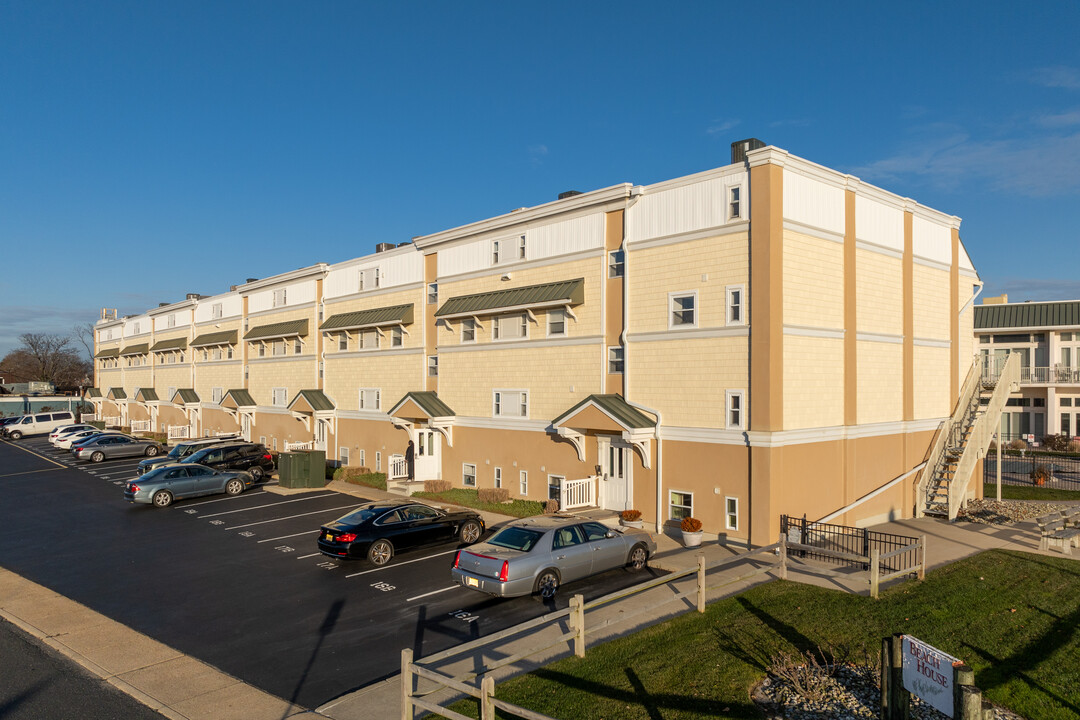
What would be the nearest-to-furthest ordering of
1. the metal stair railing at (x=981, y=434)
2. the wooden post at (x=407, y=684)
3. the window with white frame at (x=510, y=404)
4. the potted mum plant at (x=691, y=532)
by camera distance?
the wooden post at (x=407, y=684), the potted mum plant at (x=691, y=532), the metal stair railing at (x=981, y=434), the window with white frame at (x=510, y=404)

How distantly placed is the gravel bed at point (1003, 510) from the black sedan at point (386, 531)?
58.1 feet

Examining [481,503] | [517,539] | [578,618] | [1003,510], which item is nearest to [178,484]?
[481,503]

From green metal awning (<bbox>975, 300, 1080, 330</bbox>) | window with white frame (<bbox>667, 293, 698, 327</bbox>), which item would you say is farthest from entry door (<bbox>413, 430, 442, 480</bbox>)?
green metal awning (<bbox>975, 300, 1080, 330</bbox>)

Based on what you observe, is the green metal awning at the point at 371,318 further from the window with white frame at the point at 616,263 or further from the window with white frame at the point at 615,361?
the window with white frame at the point at 615,361

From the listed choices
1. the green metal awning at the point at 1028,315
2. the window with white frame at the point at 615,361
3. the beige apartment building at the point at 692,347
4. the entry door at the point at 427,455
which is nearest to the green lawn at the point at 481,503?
the beige apartment building at the point at 692,347

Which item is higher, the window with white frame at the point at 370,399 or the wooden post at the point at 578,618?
the window with white frame at the point at 370,399

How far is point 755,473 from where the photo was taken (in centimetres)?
1975

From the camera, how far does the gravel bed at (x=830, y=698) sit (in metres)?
9.16

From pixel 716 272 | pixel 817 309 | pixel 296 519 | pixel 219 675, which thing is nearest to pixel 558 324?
pixel 716 272

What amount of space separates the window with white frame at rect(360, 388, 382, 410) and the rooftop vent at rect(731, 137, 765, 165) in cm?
2101

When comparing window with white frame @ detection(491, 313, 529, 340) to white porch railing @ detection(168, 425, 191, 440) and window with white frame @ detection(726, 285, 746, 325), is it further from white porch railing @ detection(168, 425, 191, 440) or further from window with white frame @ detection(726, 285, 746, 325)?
white porch railing @ detection(168, 425, 191, 440)

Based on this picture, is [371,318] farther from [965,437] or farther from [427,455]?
[965,437]

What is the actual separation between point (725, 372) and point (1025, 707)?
Answer: 478 inches

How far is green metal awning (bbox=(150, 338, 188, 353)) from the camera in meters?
56.6
